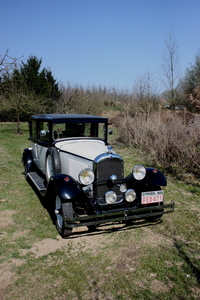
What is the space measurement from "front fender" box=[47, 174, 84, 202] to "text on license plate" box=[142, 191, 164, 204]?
39.5 inches

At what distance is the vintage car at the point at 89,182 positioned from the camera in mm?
3977

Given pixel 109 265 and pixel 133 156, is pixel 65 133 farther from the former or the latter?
pixel 133 156

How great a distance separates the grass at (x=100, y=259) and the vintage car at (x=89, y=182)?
28 centimetres

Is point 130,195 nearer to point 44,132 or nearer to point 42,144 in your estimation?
point 44,132

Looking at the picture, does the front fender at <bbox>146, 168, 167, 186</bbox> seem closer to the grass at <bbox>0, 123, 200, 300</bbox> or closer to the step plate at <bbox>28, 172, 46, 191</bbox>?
the grass at <bbox>0, 123, 200, 300</bbox>

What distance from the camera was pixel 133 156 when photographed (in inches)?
440

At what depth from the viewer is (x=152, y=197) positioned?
4.27 metres

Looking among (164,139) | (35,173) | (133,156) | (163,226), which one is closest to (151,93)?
(133,156)

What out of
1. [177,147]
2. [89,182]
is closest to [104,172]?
[89,182]

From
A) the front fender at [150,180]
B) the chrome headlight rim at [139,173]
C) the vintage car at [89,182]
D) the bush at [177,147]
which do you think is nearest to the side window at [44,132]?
the vintage car at [89,182]

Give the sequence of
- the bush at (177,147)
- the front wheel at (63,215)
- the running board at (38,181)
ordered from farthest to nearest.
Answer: the bush at (177,147) → the running board at (38,181) → the front wheel at (63,215)

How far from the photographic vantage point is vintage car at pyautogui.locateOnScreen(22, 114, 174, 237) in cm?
398

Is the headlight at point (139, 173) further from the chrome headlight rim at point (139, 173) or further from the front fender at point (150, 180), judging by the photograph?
the front fender at point (150, 180)

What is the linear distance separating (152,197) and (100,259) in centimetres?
133
